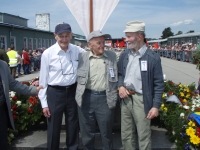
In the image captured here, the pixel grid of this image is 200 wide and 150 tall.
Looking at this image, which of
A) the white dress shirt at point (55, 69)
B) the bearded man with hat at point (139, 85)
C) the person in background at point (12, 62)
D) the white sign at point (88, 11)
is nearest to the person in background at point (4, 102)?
the white dress shirt at point (55, 69)

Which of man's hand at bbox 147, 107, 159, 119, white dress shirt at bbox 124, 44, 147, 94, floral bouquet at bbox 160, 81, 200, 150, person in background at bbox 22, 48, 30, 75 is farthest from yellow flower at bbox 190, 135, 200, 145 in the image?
person in background at bbox 22, 48, 30, 75

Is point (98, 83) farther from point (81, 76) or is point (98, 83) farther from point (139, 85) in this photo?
point (139, 85)

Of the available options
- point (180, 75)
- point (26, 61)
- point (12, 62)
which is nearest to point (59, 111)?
point (12, 62)

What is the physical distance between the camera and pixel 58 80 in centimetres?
321

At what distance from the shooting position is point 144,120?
2936 millimetres

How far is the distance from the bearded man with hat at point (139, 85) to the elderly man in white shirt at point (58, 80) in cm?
71

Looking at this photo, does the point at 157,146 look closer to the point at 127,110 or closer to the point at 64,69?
the point at 127,110

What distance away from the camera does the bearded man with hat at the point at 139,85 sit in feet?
9.24

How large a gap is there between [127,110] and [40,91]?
1218 millimetres

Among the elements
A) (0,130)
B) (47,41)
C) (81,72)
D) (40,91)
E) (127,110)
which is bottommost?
(0,130)

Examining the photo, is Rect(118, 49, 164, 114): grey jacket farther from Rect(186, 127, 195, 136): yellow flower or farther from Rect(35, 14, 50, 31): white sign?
Rect(35, 14, 50, 31): white sign

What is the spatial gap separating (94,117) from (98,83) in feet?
1.66

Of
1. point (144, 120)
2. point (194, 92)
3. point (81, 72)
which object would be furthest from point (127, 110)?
point (194, 92)

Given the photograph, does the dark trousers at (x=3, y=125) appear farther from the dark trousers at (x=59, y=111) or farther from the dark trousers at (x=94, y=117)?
the dark trousers at (x=94, y=117)
